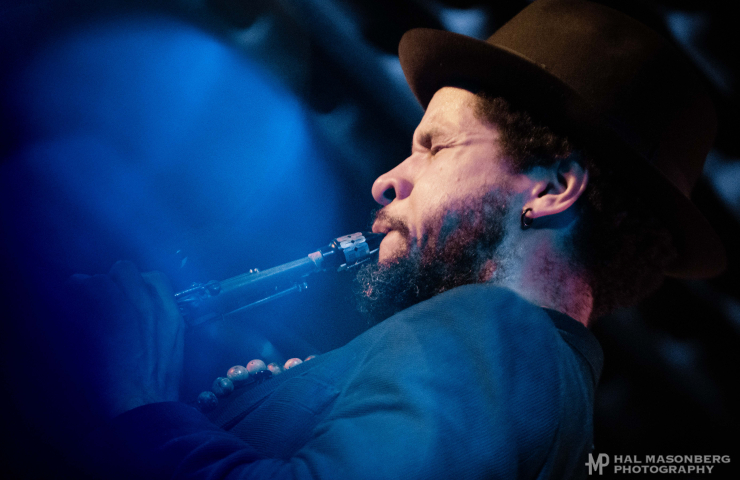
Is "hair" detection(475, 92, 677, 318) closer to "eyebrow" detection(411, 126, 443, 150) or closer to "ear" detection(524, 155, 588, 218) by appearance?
"ear" detection(524, 155, 588, 218)

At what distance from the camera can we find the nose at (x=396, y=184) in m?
1.34

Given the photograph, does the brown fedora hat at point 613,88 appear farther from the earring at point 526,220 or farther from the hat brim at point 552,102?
the earring at point 526,220

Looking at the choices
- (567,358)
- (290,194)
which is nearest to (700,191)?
(567,358)

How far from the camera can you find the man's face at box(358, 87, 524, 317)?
1.19m

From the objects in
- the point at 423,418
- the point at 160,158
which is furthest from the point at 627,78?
the point at 160,158

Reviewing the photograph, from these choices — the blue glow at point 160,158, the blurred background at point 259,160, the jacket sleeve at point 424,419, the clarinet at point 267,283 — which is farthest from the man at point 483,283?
the blue glow at point 160,158

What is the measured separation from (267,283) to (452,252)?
0.69m

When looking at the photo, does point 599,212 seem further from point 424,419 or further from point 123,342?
point 123,342

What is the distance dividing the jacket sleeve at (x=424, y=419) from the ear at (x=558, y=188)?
434 mm

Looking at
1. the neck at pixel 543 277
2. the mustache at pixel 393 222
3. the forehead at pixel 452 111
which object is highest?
the forehead at pixel 452 111

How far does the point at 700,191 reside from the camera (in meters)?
1.47

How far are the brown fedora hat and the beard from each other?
33 centimetres

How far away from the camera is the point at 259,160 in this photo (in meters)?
1.77

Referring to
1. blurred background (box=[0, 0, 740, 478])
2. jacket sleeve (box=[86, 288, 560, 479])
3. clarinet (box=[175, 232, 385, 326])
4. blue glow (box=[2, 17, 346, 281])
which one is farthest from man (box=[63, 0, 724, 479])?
blue glow (box=[2, 17, 346, 281])
